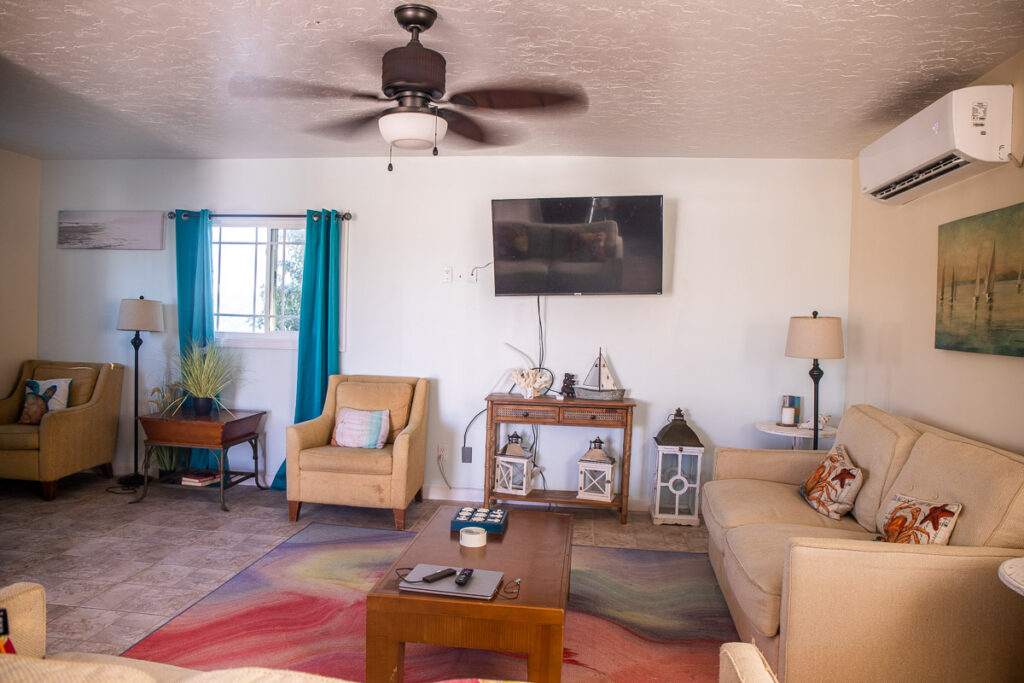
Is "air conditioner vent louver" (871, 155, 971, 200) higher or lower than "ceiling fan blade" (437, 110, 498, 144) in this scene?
lower

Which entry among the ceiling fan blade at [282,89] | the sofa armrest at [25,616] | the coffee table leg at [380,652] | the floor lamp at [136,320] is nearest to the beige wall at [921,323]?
the coffee table leg at [380,652]

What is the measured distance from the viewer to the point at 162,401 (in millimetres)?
4625

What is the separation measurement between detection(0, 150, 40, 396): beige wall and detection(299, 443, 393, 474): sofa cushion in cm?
272

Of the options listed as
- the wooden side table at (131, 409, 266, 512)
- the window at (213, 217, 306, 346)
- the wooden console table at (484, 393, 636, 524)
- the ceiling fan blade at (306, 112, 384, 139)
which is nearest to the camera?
the ceiling fan blade at (306, 112, 384, 139)

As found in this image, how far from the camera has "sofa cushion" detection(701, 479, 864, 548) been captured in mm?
2758

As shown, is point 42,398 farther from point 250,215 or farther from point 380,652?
point 380,652

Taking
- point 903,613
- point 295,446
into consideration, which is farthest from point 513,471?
point 903,613

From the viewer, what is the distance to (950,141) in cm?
262

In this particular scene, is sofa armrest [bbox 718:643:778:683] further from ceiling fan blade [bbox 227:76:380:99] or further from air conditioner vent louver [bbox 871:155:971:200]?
ceiling fan blade [bbox 227:76:380:99]

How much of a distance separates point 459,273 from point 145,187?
8.40ft

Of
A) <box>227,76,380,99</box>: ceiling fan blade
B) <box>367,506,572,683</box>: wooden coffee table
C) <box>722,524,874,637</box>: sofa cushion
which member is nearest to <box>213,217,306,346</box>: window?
<box>227,76,380,99</box>: ceiling fan blade

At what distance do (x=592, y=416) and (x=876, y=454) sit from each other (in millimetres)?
1645

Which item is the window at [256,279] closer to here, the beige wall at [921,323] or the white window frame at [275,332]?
the white window frame at [275,332]

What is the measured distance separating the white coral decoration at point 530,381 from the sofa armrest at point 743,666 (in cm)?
313
